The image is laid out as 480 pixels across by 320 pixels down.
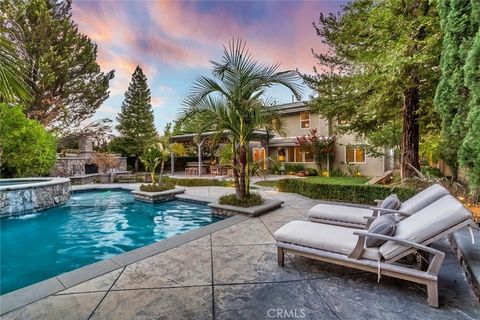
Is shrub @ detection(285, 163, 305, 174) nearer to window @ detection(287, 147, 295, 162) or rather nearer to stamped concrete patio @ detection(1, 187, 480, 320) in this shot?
window @ detection(287, 147, 295, 162)

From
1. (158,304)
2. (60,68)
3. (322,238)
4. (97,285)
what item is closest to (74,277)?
(97,285)

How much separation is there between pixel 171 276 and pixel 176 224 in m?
3.98

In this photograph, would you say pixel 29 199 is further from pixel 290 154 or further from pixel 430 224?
pixel 290 154

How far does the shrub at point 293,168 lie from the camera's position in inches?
742

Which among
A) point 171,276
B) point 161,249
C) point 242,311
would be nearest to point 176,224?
point 161,249

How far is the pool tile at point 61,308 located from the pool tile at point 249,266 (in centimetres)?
143

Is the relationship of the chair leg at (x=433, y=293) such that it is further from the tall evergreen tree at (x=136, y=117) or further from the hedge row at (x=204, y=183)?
the tall evergreen tree at (x=136, y=117)

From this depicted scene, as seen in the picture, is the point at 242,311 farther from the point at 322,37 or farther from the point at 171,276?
the point at 322,37

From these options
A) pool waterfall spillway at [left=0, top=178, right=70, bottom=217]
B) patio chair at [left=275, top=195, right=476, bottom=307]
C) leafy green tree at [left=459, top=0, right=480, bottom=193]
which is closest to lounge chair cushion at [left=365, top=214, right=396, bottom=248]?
patio chair at [left=275, top=195, right=476, bottom=307]

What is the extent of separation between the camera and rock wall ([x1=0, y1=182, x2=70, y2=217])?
8188 millimetres

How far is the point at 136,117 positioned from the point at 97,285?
2744 centimetres

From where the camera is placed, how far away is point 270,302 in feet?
9.09

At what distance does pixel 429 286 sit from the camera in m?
2.66

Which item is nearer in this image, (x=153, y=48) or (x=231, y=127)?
(x=231, y=127)
